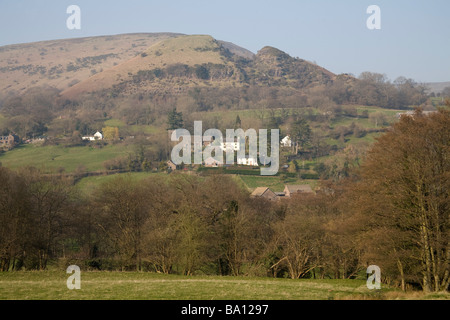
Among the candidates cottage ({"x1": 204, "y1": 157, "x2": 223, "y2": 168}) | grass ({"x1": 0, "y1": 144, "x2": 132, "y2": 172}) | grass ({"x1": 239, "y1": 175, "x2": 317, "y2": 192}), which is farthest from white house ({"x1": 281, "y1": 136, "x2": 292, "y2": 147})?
grass ({"x1": 0, "y1": 144, "x2": 132, "y2": 172})

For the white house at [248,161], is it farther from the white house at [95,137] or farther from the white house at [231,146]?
the white house at [95,137]

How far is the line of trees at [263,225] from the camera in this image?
63.1 ft

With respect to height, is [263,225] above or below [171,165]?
below

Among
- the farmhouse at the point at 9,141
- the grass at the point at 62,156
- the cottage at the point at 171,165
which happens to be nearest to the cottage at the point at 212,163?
the cottage at the point at 171,165

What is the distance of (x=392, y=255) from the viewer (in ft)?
63.1

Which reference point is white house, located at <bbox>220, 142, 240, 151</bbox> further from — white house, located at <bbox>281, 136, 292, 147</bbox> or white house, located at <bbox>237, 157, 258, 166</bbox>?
white house, located at <bbox>281, 136, 292, 147</bbox>

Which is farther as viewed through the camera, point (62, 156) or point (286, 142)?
point (286, 142)

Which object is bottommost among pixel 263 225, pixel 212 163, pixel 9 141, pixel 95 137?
pixel 263 225

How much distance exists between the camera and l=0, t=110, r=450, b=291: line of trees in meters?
19.2

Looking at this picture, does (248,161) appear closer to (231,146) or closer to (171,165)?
(231,146)

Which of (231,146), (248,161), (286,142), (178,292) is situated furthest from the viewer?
(286,142)

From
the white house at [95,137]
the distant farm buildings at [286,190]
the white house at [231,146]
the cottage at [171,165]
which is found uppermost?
the white house at [95,137]

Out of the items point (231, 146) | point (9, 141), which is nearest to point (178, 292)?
point (231, 146)

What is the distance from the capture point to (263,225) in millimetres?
36656
